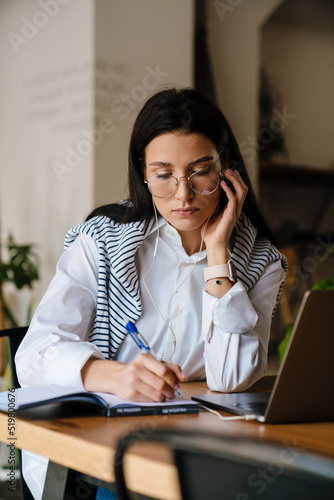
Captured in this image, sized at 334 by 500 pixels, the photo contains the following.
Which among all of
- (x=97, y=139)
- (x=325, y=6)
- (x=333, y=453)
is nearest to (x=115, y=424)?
(x=333, y=453)

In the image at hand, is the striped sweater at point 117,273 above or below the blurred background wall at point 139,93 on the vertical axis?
below

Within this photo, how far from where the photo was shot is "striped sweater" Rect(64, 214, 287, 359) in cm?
150

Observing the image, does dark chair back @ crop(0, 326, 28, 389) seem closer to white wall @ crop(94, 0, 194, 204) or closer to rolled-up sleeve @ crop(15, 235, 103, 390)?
rolled-up sleeve @ crop(15, 235, 103, 390)

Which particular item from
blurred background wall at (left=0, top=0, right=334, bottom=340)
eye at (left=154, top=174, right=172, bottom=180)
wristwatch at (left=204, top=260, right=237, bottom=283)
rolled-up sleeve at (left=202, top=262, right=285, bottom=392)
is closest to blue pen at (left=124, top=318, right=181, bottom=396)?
rolled-up sleeve at (left=202, top=262, right=285, bottom=392)

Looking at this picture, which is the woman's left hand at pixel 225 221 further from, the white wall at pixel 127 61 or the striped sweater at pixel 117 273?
the white wall at pixel 127 61

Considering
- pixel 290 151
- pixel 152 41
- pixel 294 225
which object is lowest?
pixel 294 225

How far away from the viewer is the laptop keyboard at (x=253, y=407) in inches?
41.1

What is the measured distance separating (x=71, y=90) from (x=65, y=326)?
3129 mm

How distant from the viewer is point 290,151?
19.7ft

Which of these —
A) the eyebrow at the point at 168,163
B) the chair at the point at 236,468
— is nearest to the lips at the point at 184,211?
the eyebrow at the point at 168,163

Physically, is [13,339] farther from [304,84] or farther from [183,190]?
[304,84]

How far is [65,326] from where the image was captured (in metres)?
1.42

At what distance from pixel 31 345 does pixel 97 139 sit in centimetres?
293

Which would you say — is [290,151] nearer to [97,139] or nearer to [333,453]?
[97,139]
